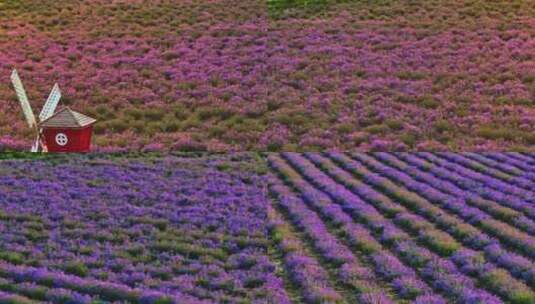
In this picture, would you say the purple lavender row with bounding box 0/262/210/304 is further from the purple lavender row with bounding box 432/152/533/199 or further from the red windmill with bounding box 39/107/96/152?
the purple lavender row with bounding box 432/152/533/199

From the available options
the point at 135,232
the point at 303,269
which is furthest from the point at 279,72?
the point at 303,269

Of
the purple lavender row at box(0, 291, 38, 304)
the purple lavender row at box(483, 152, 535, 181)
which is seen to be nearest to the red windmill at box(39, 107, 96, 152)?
the purple lavender row at box(0, 291, 38, 304)

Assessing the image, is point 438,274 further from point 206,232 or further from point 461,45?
point 461,45

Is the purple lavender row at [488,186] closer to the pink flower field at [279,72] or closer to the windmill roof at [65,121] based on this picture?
the pink flower field at [279,72]

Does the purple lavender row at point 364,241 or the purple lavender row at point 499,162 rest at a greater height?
the purple lavender row at point 499,162

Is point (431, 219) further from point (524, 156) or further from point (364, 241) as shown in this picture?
point (524, 156)

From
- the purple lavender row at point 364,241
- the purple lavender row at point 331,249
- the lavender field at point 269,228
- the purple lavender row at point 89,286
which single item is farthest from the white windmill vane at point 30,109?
the purple lavender row at point 364,241
